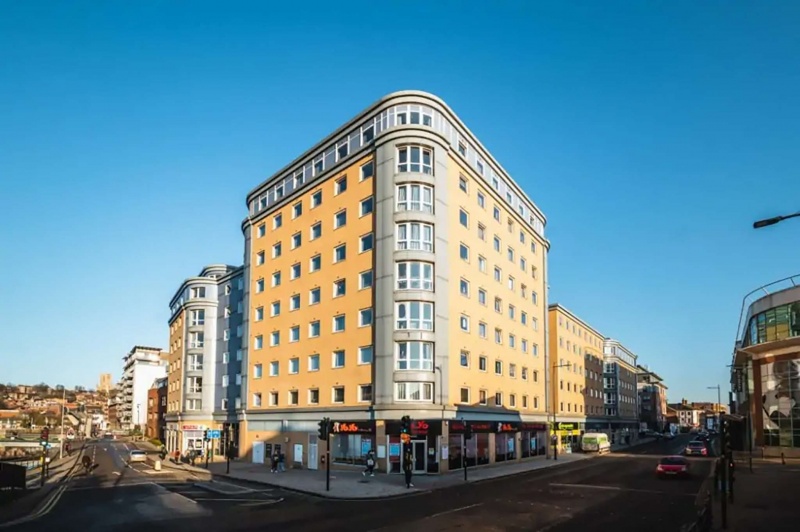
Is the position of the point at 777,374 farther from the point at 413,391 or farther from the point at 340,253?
the point at 340,253

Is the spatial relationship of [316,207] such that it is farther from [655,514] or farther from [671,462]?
[655,514]

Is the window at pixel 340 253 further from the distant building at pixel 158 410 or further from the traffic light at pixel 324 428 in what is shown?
the distant building at pixel 158 410

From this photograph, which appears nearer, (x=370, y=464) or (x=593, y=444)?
(x=370, y=464)

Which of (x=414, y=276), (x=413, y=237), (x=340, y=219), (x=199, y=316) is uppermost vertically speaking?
(x=340, y=219)

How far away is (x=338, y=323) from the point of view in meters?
50.1

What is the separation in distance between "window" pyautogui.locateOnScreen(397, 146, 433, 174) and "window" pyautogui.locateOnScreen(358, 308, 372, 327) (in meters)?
10.7

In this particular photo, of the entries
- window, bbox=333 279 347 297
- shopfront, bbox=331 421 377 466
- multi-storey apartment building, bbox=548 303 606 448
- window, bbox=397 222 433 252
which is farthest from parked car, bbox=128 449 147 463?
multi-storey apartment building, bbox=548 303 606 448

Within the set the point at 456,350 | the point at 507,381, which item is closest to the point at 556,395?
the point at 507,381

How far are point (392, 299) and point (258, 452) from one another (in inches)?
917

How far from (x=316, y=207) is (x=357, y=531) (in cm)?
3698

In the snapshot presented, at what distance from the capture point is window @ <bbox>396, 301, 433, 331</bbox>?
145ft

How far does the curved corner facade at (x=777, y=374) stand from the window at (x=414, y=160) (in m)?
34.1

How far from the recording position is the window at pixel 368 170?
4837 cm

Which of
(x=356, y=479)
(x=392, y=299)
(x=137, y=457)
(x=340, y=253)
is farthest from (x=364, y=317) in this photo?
(x=137, y=457)
